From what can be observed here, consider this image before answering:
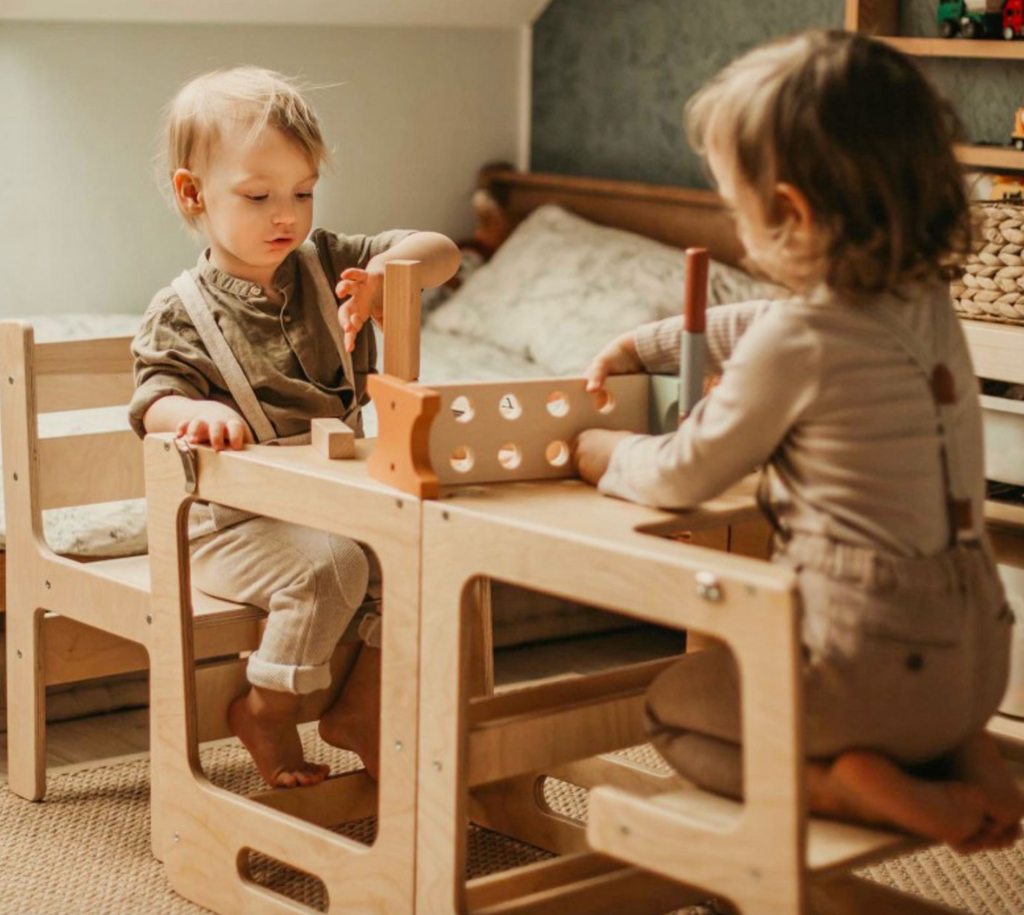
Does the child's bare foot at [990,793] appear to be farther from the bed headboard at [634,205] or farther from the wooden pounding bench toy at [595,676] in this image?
the bed headboard at [634,205]

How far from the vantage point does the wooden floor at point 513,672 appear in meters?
2.22

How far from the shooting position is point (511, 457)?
1538 millimetres

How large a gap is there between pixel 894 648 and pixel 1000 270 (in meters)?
1.06

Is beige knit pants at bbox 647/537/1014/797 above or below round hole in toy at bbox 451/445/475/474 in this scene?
below

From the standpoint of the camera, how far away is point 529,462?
5.03ft

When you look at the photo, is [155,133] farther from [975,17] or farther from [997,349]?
[997,349]

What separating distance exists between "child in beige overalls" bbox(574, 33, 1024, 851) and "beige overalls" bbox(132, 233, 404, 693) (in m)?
0.56

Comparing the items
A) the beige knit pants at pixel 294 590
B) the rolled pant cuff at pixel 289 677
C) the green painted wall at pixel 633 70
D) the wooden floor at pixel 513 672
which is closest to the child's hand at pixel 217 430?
the beige knit pants at pixel 294 590

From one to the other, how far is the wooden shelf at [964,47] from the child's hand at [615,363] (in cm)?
100

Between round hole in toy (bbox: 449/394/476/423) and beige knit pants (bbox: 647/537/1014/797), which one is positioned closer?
beige knit pants (bbox: 647/537/1014/797)

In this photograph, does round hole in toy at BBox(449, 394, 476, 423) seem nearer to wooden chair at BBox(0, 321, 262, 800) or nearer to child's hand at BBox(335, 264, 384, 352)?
child's hand at BBox(335, 264, 384, 352)

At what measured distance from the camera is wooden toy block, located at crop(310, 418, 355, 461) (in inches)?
63.2

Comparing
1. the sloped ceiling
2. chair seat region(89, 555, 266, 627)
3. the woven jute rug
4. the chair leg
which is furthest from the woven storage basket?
the sloped ceiling

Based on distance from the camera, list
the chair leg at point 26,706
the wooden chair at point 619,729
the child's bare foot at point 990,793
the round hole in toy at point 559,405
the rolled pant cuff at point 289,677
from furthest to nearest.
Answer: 1. the chair leg at point 26,706
2. the rolled pant cuff at point 289,677
3. the round hole in toy at point 559,405
4. the child's bare foot at point 990,793
5. the wooden chair at point 619,729
